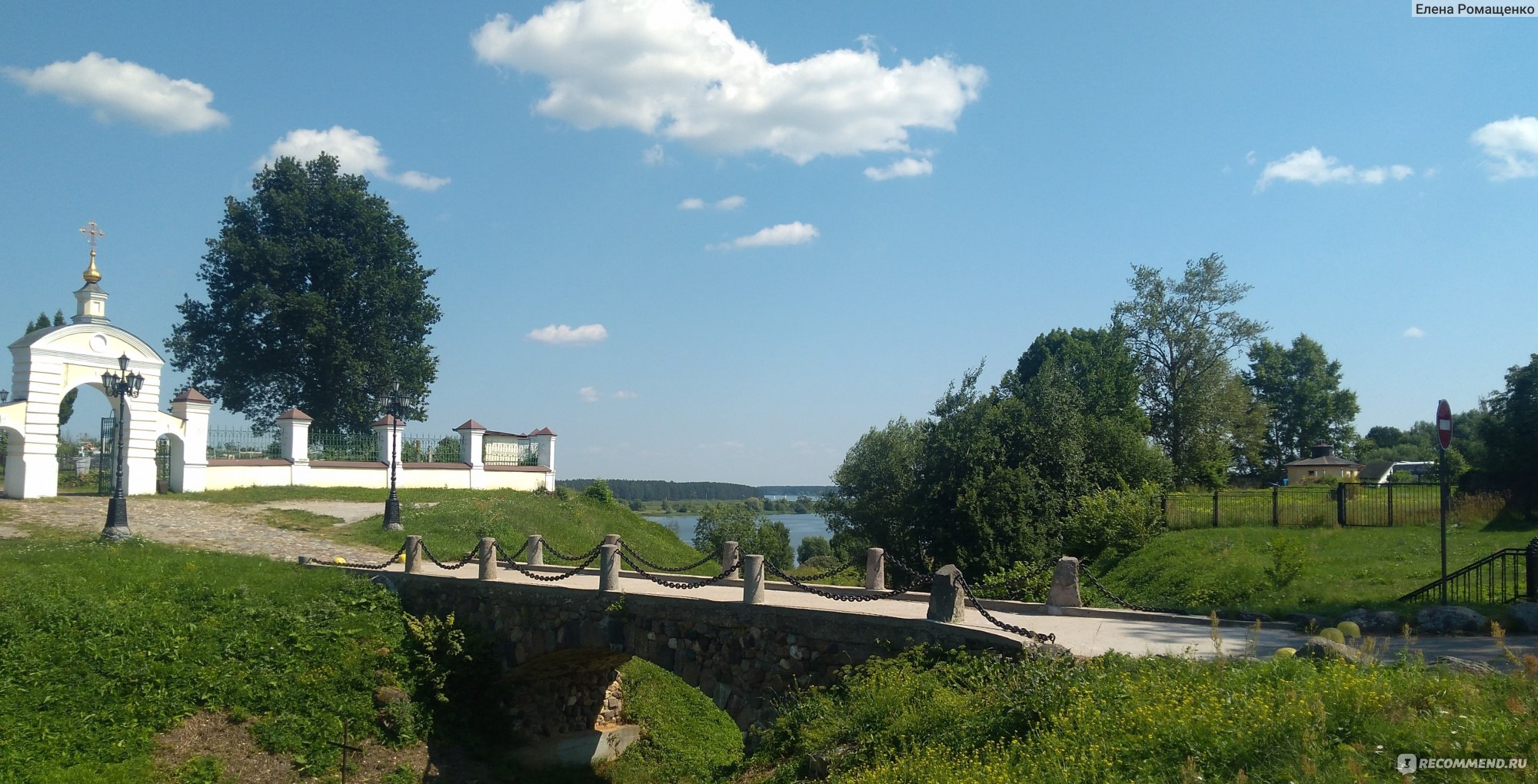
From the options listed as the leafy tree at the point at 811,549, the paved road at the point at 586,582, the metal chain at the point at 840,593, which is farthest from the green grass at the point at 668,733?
the leafy tree at the point at 811,549

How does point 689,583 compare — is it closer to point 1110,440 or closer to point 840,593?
point 840,593

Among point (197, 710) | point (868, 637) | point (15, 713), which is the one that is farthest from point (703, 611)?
point (15, 713)

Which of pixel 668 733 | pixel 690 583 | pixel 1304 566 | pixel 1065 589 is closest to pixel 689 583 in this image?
pixel 690 583

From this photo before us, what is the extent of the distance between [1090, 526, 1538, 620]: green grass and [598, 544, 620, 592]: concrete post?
7.61 m

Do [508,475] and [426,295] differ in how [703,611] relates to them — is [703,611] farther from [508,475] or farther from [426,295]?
[426,295]

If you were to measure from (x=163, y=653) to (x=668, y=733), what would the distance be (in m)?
8.86

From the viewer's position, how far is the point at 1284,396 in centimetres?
5291

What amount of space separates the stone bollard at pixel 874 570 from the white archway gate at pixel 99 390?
18.8m

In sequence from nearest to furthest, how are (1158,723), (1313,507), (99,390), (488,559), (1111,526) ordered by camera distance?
1. (1158,723)
2. (488,559)
3. (1313,507)
4. (1111,526)
5. (99,390)

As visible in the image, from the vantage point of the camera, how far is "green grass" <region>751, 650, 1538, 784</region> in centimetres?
560

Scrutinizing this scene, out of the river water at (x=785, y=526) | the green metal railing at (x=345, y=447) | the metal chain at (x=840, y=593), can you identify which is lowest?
the river water at (x=785, y=526)

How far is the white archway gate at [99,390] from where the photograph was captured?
74.7 ft

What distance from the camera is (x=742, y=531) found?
4319 cm

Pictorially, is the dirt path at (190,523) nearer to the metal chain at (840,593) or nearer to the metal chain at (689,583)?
the metal chain at (689,583)
